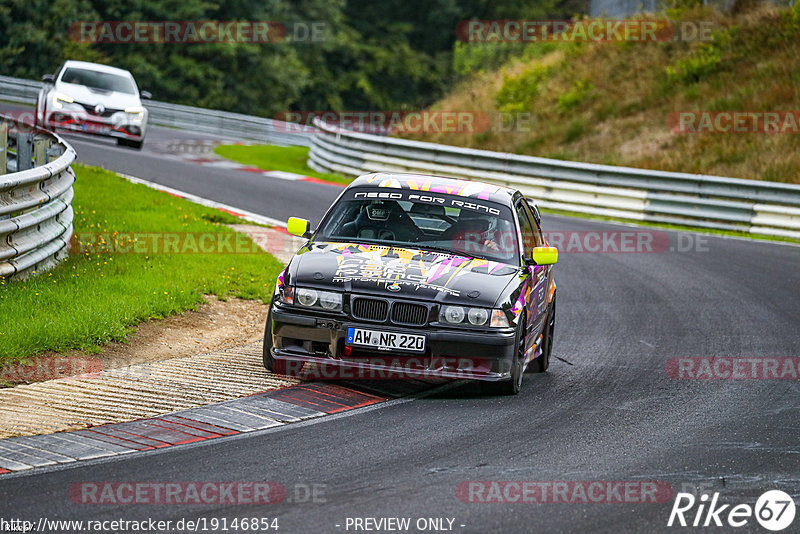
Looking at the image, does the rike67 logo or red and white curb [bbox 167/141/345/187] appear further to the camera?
red and white curb [bbox 167/141/345/187]

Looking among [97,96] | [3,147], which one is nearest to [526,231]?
[3,147]

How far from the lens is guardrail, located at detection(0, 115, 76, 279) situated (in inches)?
379

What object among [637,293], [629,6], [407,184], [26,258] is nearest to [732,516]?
[407,184]

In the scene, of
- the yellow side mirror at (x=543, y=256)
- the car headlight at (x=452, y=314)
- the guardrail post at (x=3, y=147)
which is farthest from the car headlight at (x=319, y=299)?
the guardrail post at (x=3, y=147)

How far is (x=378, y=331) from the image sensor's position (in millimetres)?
7895

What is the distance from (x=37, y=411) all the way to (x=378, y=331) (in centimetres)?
241

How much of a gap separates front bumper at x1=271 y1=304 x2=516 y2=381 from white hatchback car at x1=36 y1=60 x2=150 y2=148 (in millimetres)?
17341

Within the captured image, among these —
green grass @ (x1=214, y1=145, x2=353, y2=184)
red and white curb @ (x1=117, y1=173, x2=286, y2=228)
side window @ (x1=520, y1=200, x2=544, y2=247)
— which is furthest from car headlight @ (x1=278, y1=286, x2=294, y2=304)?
green grass @ (x1=214, y1=145, x2=353, y2=184)

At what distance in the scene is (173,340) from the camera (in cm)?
945

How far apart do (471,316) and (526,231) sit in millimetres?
1862

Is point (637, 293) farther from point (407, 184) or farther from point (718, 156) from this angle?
point (718, 156)

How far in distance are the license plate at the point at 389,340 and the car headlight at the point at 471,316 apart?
0.25 meters

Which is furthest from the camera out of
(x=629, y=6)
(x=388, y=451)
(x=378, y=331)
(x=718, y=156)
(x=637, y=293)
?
(x=629, y=6)

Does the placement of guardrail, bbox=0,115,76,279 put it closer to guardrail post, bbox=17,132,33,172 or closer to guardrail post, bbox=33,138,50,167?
guardrail post, bbox=33,138,50,167
